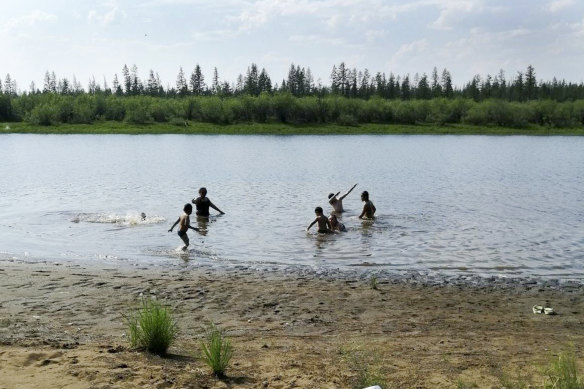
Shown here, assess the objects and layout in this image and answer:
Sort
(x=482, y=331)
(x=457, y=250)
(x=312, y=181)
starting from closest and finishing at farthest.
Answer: (x=482, y=331), (x=457, y=250), (x=312, y=181)

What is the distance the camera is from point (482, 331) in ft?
35.4

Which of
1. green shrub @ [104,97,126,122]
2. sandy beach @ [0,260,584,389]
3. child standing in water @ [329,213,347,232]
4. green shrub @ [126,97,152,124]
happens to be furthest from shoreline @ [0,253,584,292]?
green shrub @ [104,97,126,122]

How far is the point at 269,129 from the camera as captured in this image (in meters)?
117

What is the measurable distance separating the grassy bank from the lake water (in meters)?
51.9

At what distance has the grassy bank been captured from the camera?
11100cm

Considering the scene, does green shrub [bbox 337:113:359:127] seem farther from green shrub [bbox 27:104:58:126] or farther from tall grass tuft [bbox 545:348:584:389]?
tall grass tuft [bbox 545:348:584:389]

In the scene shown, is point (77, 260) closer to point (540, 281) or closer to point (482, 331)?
point (482, 331)

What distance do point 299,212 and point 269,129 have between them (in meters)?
89.5

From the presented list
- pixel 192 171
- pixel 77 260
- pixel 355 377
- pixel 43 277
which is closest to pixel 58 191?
pixel 192 171

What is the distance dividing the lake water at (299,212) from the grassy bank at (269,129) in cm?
5189

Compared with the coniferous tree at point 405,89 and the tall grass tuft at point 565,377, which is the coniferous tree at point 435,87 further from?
the tall grass tuft at point 565,377

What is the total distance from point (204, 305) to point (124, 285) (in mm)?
2443

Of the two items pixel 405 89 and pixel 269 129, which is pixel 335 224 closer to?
pixel 269 129

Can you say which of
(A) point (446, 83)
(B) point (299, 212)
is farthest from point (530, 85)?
(B) point (299, 212)
